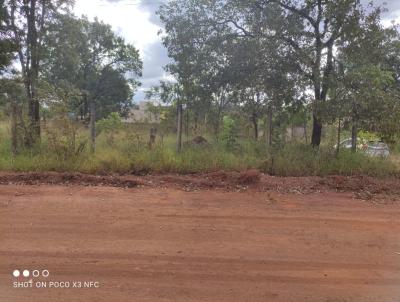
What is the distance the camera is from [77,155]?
9.92m

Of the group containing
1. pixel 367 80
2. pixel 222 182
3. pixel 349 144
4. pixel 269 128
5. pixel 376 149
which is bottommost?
pixel 222 182

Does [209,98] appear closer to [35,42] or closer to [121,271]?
[35,42]

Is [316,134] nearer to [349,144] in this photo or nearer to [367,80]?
[349,144]

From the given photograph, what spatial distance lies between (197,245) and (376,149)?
296 inches

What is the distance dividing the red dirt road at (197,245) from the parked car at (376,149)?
10.9 ft

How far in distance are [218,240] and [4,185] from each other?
481 centimetres

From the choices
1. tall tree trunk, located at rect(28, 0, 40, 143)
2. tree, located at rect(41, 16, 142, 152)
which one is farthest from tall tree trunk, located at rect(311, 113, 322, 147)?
tree, located at rect(41, 16, 142, 152)

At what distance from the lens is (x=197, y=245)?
5648mm

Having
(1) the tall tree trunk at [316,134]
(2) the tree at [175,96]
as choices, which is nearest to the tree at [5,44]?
(2) the tree at [175,96]

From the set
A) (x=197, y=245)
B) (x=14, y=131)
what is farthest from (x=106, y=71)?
(x=197, y=245)

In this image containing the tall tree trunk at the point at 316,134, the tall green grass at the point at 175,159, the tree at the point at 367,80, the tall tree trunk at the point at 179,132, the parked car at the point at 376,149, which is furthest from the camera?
the tall tree trunk at the point at 316,134

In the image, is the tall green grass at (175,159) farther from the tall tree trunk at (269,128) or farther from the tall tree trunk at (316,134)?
the tall tree trunk at (316,134)

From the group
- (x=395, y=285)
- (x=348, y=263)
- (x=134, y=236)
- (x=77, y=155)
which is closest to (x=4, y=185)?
(x=77, y=155)

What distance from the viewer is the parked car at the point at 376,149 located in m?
11.3
